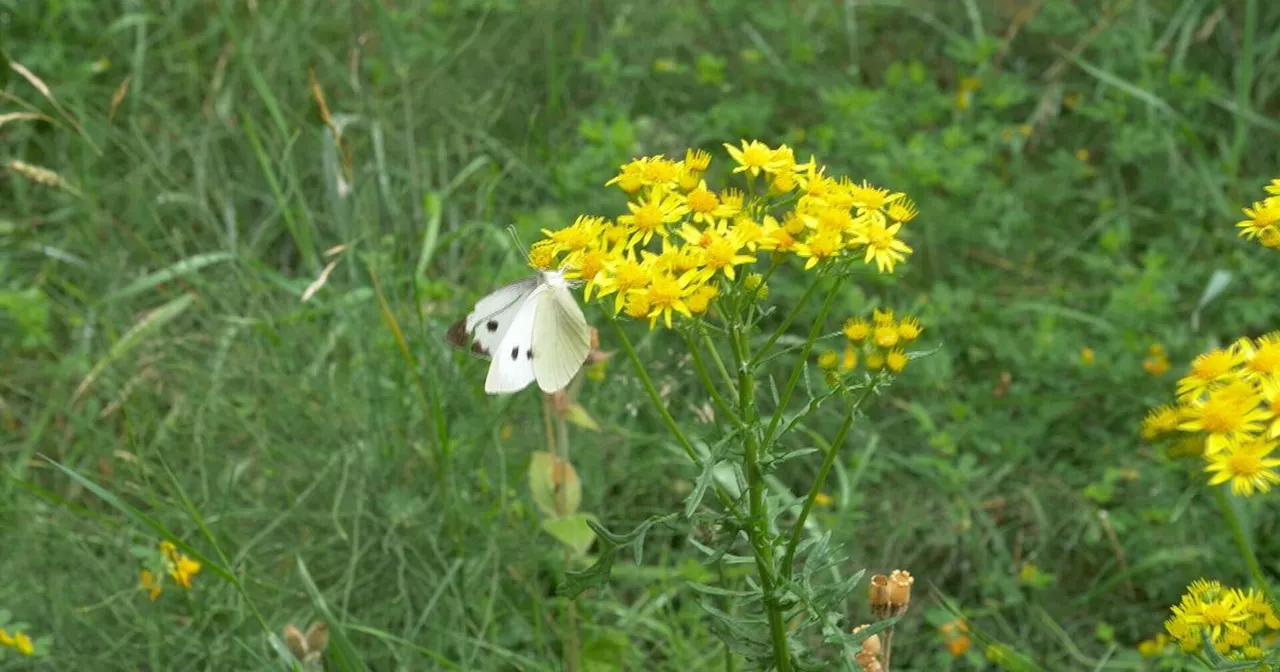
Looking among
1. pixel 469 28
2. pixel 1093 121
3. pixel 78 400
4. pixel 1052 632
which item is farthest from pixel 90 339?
pixel 1093 121

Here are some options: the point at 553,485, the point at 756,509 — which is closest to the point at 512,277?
the point at 553,485

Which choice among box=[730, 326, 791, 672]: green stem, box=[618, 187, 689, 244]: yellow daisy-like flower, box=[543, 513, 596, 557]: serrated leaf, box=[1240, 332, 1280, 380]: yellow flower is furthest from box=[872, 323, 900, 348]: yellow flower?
box=[543, 513, 596, 557]: serrated leaf

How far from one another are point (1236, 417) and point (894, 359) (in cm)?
35

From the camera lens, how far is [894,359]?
5.28 feet

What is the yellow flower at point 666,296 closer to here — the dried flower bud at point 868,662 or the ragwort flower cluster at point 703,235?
the ragwort flower cluster at point 703,235

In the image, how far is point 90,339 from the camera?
336 centimetres

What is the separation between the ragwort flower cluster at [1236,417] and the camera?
146cm

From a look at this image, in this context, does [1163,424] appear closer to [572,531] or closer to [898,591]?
[898,591]

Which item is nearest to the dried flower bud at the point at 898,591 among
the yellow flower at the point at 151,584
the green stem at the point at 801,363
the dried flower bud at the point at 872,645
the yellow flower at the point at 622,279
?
the dried flower bud at the point at 872,645

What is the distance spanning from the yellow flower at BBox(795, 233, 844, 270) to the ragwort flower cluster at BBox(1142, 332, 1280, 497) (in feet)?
1.27

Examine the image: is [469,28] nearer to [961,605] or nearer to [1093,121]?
[1093,121]

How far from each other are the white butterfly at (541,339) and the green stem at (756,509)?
0.72 feet

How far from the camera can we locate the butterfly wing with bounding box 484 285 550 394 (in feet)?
5.82

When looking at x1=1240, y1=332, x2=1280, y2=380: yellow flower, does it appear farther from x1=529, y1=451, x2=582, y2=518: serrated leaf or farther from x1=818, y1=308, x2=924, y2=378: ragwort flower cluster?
x1=529, y1=451, x2=582, y2=518: serrated leaf
